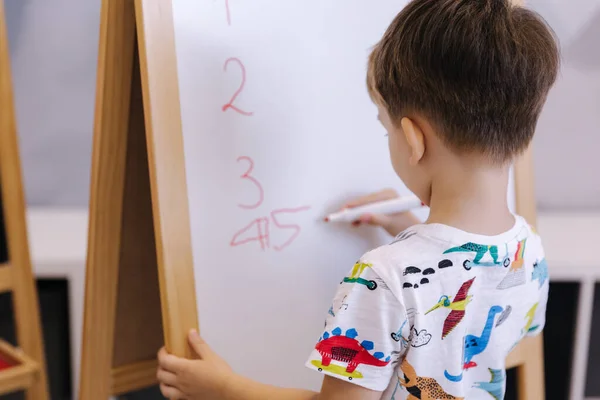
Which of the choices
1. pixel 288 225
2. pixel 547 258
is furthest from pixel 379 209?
pixel 547 258

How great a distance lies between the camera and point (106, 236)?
888 millimetres

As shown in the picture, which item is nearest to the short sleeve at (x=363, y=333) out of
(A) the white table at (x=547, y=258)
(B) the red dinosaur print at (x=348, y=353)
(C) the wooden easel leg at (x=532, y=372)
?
(B) the red dinosaur print at (x=348, y=353)

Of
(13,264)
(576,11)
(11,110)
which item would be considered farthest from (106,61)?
(576,11)

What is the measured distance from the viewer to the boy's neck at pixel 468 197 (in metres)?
0.68

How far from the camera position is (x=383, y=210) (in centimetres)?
93

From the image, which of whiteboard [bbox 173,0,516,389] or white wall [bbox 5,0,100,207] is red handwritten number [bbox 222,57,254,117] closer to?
whiteboard [bbox 173,0,516,389]

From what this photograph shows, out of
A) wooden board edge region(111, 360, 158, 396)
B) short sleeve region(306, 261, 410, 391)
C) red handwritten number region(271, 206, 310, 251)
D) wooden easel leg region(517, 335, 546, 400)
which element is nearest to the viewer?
short sleeve region(306, 261, 410, 391)

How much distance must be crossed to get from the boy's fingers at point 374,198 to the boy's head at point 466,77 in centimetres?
23

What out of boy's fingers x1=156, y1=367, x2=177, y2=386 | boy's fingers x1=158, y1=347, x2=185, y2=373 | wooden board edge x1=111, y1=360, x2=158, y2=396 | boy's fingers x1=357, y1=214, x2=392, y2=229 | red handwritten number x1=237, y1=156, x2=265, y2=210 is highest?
red handwritten number x1=237, y1=156, x2=265, y2=210

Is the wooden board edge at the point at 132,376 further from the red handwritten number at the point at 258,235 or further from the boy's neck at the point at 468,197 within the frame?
the boy's neck at the point at 468,197

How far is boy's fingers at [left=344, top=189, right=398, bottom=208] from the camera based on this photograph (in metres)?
0.93

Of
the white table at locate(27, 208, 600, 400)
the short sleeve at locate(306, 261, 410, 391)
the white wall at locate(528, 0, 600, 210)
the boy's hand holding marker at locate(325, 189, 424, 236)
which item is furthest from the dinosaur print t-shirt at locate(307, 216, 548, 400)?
the white wall at locate(528, 0, 600, 210)

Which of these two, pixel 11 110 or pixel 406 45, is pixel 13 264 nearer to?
pixel 11 110

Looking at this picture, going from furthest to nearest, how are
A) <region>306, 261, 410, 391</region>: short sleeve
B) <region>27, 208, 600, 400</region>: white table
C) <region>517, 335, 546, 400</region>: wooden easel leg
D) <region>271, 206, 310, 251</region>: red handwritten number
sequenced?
<region>27, 208, 600, 400</region>: white table, <region>517, 335, 546, 400</region>: wooden easel leg, <region>271, 206, 310, 251</region>: red handwritten number, <region>306, 261, 410, 391</region>: short sleeve
